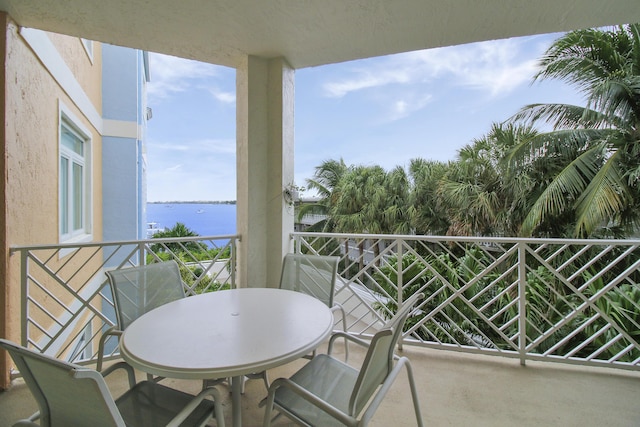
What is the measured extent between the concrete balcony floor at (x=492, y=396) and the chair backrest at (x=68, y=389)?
1053 millimetres

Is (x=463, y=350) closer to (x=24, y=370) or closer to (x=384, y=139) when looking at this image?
(x=24, y=370)

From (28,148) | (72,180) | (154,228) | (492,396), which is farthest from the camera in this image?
(154,228)

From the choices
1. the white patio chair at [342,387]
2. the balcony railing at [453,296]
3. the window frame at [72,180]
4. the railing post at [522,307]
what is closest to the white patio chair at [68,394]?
the white patio chair at [342,387]

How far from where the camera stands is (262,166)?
272cm

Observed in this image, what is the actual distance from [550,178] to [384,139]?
1295 centimetres

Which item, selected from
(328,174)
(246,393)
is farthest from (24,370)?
(328,174)

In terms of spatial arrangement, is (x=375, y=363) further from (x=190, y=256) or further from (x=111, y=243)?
(x=190, y=256)

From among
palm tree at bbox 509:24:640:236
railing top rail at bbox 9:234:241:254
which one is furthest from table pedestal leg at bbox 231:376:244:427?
palm tree at bbox 509:24:640:236

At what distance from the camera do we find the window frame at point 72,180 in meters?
3.49

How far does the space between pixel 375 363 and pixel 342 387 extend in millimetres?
393

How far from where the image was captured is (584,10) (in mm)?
1962

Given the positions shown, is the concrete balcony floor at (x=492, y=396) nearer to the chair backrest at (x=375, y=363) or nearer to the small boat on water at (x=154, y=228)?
the chair backrest at (x=375, y=363)

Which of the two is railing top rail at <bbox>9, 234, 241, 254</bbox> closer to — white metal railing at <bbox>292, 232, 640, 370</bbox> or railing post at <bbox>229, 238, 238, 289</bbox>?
railing post at <bbox>229, 238, 238, 289</bbox>

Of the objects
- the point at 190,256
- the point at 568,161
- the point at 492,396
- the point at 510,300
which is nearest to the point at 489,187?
the point at 568,161
